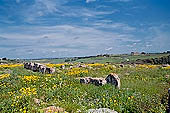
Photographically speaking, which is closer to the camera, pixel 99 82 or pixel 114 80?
pixel 99 82

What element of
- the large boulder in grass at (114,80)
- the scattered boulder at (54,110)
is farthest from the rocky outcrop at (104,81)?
the scattered boulder at (54,110)

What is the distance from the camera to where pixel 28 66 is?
34.8 metres

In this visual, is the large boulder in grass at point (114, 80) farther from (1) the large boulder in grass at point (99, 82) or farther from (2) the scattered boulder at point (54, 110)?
(2) the scattered boulder at point (54, 110)

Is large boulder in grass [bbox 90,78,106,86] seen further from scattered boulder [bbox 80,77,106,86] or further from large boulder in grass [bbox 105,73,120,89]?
large boulder in grass [bbox 105,73,120,89]

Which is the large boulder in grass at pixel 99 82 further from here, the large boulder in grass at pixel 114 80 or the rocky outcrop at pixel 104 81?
the large boulder in grass at pixel 114 80

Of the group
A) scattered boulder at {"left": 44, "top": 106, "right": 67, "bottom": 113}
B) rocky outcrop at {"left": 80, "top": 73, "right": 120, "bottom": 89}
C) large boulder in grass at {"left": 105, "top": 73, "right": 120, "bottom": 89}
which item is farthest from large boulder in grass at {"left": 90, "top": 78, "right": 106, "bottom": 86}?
scattered boulder at {"left": 44, "top": 106, "right": 67, "bottom": 113}

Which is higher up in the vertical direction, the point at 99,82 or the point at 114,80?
the point at 114,80

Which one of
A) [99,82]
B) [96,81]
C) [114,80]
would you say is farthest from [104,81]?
[114,80]

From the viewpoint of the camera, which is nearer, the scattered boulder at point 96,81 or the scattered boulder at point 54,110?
the scattered boulder at point 54,110

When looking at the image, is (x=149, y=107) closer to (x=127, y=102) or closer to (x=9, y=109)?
(x=127, y=102)

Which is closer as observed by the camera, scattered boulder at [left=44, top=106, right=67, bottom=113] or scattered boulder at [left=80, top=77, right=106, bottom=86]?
scattered boulder at [left=44, top=106, right=67, bottom=113]

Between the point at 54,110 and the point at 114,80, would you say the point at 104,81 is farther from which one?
the point at 54,110

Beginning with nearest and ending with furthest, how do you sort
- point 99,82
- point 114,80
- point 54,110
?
point 54,110, point 99,82, point 114,80

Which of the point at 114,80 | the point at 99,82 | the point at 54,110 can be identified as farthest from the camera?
the point at 114,80
